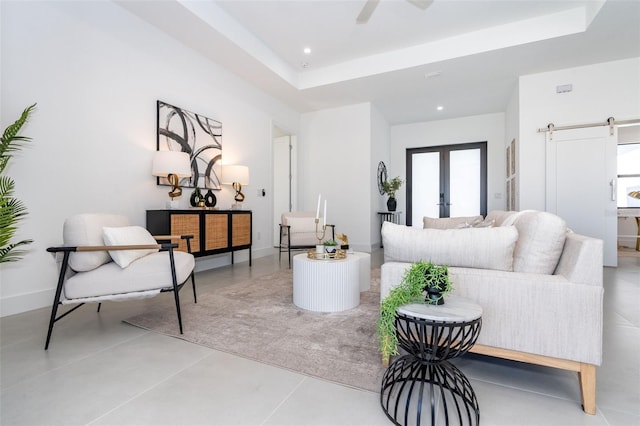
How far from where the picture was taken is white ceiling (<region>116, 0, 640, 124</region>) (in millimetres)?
3422

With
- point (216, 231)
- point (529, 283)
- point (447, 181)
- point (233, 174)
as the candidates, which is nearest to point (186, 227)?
point (216, 231)

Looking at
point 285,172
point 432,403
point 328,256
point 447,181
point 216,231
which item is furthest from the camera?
point 447,181

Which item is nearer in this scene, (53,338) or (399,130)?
(53,338)

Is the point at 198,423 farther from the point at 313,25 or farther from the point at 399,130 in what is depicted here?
the point at 399,130

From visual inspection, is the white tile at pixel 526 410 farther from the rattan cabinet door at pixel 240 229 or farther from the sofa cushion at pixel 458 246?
the rattan cabinet door at pixel 240 229

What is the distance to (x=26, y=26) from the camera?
2.46 m

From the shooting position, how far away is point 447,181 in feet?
23.9

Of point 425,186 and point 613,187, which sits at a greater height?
point 425,186

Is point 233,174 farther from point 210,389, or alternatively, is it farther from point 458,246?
point 458,246

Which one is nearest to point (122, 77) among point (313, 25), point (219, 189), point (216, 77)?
point (216, 77)

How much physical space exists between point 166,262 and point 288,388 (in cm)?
120

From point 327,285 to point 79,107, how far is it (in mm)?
2782

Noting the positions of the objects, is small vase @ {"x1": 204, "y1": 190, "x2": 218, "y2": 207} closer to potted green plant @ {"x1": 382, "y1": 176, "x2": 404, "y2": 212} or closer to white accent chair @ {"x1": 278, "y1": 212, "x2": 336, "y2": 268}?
white accent chair @ {"x1": 278, "y1": 212, "x2": 336, "y2": 268}

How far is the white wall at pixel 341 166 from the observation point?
604 cm
